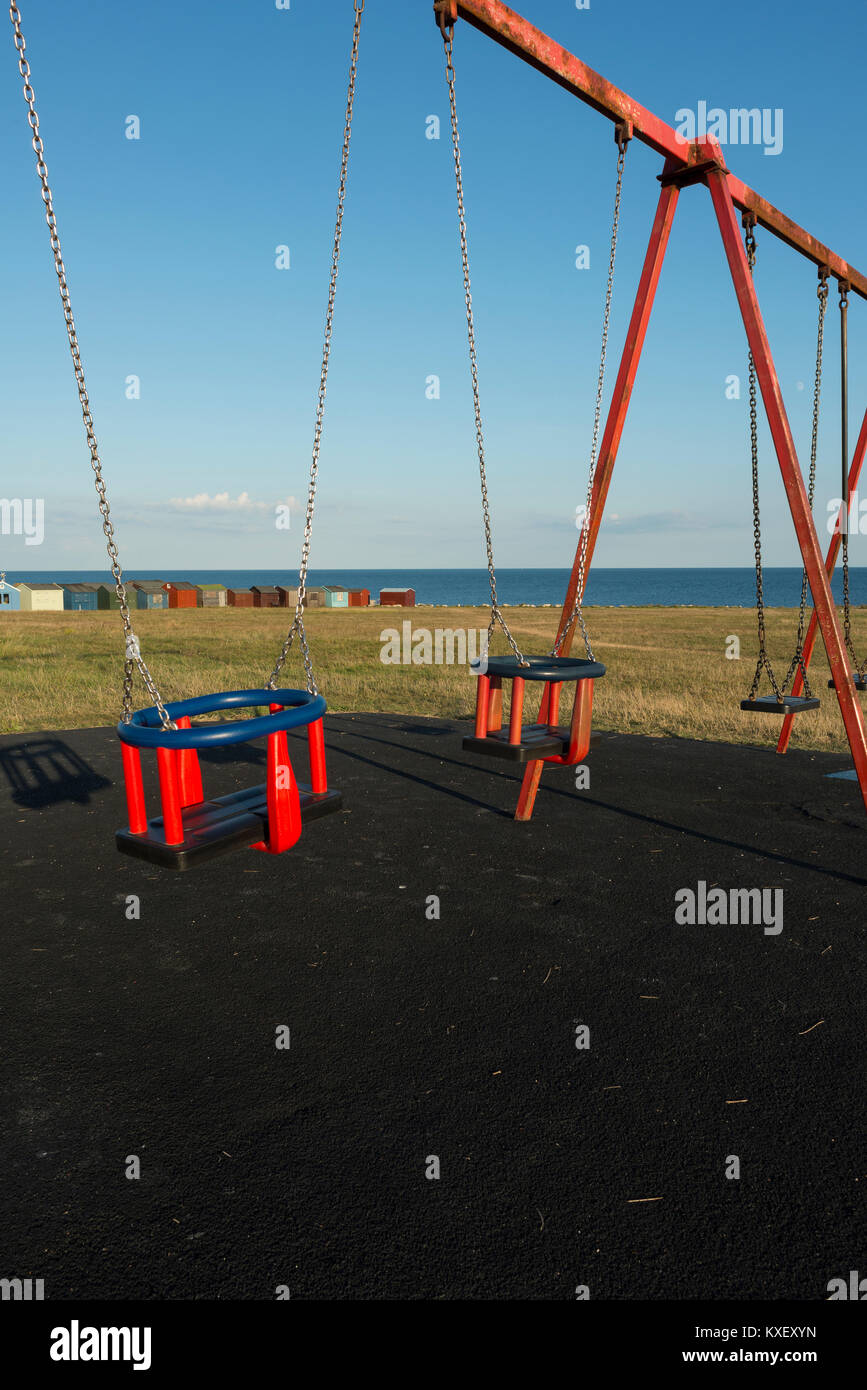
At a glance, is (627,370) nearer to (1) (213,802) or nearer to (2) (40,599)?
(1) (213,802)

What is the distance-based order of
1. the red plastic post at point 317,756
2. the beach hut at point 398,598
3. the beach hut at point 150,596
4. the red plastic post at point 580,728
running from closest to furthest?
the red plastic post at point 317,756, the red plastic post at point 580,728, the beach hut at point 150,596, the beach hut at point 398,598

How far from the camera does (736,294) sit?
6.30 metres

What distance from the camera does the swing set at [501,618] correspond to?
382cm

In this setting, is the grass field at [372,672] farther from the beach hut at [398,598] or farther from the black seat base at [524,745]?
the beach hut at [398,598]

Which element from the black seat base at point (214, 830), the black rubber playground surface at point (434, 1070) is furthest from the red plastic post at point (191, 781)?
A: the black rubber playground surface at point (434, 1070)

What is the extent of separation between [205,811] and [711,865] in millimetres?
3603

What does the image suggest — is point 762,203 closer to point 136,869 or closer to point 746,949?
point 746,949

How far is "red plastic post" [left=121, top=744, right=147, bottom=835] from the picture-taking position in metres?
3.96

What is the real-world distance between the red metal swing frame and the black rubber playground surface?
143 centimetres

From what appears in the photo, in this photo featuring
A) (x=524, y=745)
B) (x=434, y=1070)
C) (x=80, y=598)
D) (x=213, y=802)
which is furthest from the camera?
(x=80, y=598)

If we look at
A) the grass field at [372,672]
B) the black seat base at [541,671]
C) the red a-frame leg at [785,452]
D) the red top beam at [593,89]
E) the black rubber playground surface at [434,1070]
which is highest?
the red top beam at [593,89]

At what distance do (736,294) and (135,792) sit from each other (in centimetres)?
552

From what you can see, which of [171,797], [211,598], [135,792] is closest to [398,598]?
[211,598]

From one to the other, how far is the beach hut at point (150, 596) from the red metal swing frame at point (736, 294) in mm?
60192
